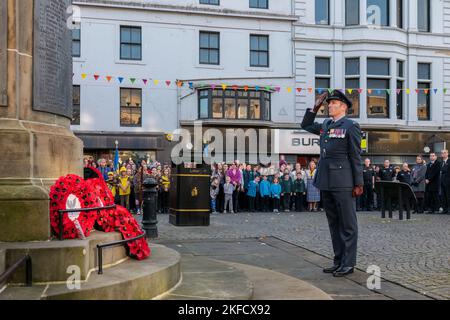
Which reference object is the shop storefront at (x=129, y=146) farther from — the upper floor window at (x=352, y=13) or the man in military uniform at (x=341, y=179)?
the man in military uniform at (x=341, y=179)

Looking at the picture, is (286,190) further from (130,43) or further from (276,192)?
(130,43)

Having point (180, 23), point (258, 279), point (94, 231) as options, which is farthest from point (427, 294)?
point (180, 23)

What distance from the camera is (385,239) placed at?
10359 millimetres

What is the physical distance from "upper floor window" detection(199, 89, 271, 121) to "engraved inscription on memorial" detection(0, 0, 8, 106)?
72.9 ft

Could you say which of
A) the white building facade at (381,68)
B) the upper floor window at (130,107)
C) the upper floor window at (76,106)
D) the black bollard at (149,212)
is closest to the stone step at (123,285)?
the black bollard at (149,212)

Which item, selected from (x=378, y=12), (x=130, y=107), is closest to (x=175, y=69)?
(x=130, y=107)

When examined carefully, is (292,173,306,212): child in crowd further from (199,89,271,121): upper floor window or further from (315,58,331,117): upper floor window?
(315,58,331,117): upper floor window

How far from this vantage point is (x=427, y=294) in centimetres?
570

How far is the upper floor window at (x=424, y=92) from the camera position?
1203 inches

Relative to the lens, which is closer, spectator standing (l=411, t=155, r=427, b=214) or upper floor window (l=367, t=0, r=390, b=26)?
spectator standing (l=411, t=155, r=427, b=214)

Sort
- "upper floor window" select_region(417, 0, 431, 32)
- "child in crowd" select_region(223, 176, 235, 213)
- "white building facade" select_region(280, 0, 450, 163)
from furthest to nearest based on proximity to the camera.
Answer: "upper floor window" select_region(417, 0, 431, 32) → "white building facade" select_region(280, 0, 450, 163) → "child in crowd" select_region(223, 176, 235, 213)

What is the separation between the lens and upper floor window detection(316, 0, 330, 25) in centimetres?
2955

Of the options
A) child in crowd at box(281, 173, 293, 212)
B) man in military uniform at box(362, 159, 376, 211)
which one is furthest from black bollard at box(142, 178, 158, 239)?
man in military uniform at box(362, 159, 376, 211)

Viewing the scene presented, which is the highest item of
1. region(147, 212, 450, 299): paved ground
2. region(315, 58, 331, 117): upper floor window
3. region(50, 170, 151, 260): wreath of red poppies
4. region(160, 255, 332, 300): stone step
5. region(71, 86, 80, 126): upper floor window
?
region(315, 58, 331, 117): upper floor window
